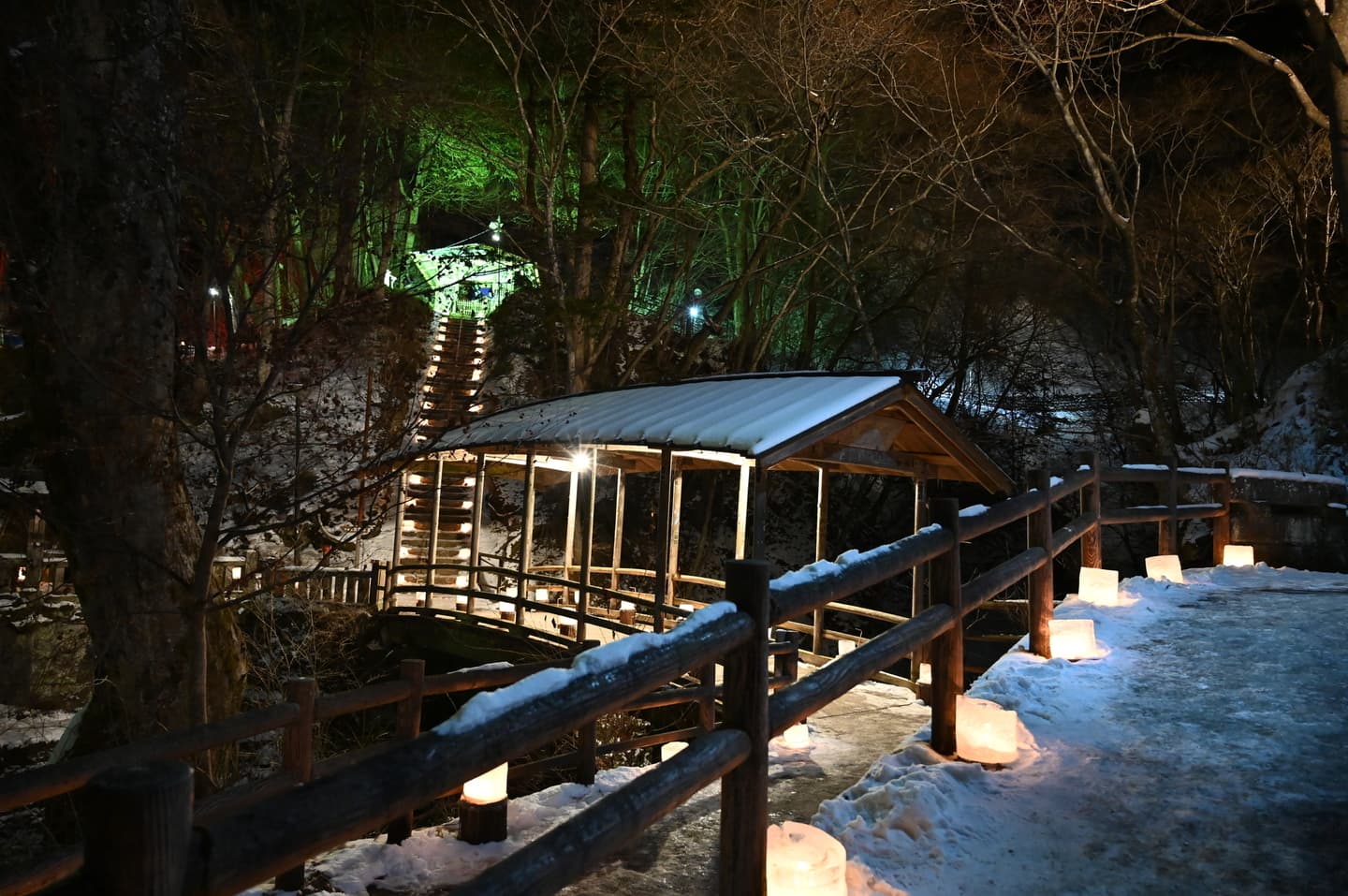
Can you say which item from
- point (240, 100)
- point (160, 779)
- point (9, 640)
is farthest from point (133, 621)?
point (9, 640)

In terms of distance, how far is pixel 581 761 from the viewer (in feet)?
18.2

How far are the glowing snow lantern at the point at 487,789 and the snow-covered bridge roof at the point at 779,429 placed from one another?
15.9ft

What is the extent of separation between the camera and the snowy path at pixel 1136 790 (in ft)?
9.68

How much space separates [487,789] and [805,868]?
231 centimetres

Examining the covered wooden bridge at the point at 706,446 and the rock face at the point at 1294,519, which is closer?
the covered wooden bridge at the point at 706,446

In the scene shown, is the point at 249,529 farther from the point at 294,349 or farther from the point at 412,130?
the point at 412,130

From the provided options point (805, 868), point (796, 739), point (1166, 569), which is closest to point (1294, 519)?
point (1166, 569)

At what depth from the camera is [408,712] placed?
4727 millimetres

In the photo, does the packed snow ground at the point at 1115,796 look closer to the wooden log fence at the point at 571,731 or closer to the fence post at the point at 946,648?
the fence post at the point at 946,648

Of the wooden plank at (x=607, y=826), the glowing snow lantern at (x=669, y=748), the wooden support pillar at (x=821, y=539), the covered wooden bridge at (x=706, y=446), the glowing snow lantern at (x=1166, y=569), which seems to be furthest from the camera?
the wooden support pillar at (x=821, y=539)

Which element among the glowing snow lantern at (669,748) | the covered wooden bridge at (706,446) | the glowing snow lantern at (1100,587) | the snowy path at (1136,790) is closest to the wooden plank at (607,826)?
the snowy path at (1136,790)

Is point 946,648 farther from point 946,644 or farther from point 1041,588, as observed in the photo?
point 1041,588

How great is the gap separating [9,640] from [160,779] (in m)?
13.9

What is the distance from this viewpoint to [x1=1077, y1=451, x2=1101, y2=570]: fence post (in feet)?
24.6
